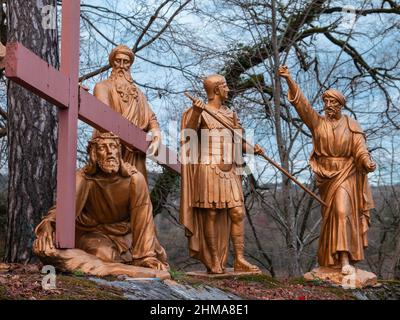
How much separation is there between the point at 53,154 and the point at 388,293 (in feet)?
14.4

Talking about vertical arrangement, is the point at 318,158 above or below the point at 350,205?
above

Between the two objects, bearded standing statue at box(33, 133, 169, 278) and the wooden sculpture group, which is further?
the wooden sculpture group

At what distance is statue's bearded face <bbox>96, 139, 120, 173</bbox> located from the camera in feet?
23.0

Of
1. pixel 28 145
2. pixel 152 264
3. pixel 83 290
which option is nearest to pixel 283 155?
pixel 28 145

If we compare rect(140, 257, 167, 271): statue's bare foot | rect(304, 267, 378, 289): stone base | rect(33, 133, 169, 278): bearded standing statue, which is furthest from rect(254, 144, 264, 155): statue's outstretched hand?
rect(140, 257, 167, 271): statue's bare foot

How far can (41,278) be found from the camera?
598 centimetres

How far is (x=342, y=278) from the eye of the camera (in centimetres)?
883

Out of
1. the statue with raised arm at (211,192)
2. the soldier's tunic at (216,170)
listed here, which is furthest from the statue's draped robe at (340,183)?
the soldier's tunic at (216,170)

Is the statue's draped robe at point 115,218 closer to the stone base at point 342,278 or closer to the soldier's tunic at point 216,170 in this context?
the soldier's tunic at point 216,170

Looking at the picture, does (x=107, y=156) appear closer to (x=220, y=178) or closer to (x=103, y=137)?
(x=103, y=137)

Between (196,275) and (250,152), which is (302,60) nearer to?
(250,152)

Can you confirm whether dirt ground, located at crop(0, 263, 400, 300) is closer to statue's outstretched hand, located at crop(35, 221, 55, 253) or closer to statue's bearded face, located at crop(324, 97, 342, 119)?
statue's outstretched hand, located at crop(35, 221, 55, 253)

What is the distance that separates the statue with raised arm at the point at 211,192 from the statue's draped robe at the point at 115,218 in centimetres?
128
